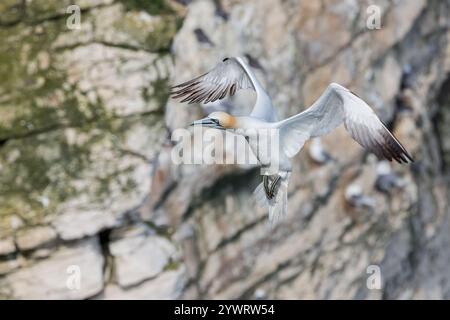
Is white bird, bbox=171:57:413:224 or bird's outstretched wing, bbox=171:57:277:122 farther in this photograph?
bird's outstretched wing, bbox=171:57:277:122

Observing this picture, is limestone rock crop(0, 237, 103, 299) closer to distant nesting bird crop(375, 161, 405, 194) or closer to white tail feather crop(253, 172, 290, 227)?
white tail feather crop(253, 172, 290, 227)

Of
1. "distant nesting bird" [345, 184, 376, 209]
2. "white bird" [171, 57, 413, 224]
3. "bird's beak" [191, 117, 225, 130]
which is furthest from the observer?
"distant nesting bird" [345, 184, 376, 209]

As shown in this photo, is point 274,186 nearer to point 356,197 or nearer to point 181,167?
point 181,167

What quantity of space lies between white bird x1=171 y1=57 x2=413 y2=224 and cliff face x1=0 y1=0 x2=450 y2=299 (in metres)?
1.80

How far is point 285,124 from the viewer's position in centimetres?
546

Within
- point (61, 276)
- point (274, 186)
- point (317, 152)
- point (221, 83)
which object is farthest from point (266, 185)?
point (317, 152)

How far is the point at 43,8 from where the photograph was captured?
25.1ft

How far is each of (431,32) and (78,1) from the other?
14.7 feet

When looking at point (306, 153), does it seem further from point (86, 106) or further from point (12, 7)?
point (12, 7)

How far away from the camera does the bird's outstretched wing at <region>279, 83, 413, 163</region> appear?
17.6ft

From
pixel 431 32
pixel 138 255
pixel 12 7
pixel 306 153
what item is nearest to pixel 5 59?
pixel 12 7

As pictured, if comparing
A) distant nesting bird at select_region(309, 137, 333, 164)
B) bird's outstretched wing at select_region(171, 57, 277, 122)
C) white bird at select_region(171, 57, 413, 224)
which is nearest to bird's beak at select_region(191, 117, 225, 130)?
white bird at select_region(171, 57, 413, 224)

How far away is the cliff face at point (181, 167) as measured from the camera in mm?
7512

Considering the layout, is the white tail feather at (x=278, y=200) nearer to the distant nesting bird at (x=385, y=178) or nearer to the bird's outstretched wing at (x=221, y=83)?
the bird's outstretched wing at (x=221, y=83)
